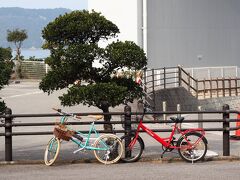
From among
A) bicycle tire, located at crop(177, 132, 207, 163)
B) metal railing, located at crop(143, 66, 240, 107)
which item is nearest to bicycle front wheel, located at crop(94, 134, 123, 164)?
bicycle tire, located at crop(177, 132, 207, 163)

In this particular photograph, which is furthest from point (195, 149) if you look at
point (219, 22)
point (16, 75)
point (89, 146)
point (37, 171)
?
point (16, 75)

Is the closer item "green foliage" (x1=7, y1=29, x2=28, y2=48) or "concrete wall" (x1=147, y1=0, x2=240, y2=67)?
"concrete wall" (x1=147, y1=0, x2=240, y2=67)

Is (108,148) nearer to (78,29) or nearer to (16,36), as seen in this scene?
(78,29)

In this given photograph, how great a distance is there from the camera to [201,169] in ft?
39.5

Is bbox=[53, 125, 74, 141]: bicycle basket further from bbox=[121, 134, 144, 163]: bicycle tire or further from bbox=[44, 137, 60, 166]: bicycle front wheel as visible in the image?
bbox=[121, 134, 144, 163]: bicycle tire

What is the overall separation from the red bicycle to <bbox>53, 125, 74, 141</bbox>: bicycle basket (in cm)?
111

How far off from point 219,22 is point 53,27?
30.1 metres

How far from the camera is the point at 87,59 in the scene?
13828mm

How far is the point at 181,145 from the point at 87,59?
267cm

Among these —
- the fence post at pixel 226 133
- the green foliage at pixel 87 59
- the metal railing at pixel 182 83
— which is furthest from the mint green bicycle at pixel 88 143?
the metal railing at pixel 182 83

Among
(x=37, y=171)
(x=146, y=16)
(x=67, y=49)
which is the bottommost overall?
(x=37, y=171)

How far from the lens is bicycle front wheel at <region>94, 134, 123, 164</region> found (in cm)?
1274

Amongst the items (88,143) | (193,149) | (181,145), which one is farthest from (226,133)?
(88,143)

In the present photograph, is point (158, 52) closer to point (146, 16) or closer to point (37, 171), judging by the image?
point (146, 16)
